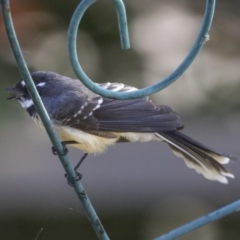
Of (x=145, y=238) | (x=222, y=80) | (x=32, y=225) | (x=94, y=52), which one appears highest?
(x=94, y=52)

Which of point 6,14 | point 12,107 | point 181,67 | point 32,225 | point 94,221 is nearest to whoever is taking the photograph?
point 6,14

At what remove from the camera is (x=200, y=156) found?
3.36m

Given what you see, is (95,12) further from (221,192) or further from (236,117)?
(221,192)

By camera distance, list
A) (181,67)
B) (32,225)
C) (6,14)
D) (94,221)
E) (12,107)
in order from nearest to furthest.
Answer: (6,14), (181,67), (94,221), (32,225), (12,107)

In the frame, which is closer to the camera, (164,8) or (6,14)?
(6,14)

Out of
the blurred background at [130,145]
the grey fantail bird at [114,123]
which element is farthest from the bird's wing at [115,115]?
the blurred background at [130,145]

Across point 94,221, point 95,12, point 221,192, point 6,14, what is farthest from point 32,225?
point 6,14

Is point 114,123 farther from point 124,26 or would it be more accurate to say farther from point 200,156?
point 124,26

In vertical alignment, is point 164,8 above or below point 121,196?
above

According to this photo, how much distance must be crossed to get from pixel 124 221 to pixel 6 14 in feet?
14.6

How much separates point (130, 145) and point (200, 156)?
137 inches

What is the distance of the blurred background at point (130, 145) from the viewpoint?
612 centimetres

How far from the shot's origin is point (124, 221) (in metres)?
6.14

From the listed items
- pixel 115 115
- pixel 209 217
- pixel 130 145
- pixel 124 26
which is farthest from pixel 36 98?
pixel 130 145
